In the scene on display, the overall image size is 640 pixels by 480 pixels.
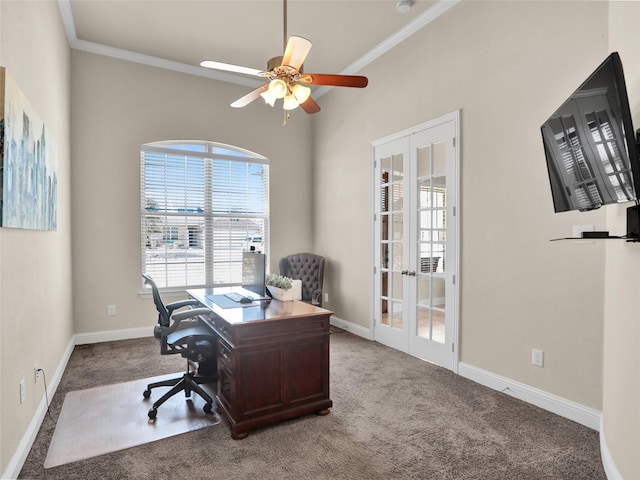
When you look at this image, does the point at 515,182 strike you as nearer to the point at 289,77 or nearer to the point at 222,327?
the point at 289,77

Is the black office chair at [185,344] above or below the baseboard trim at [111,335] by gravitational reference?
above

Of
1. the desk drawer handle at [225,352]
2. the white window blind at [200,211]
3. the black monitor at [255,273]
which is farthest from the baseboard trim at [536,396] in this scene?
the white window blind at [200,211]

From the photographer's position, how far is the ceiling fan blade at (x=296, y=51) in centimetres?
234

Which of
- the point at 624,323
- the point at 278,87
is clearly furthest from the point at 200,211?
the point at 624,323

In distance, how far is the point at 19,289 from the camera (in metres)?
2.22

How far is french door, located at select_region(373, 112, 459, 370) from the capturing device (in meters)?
3.67

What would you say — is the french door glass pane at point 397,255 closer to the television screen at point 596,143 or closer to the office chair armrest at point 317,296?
the office chair armrest at point 317,296

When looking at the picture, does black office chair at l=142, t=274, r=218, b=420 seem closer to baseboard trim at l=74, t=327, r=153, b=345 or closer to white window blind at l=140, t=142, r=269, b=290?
baseboard trim at l=74, t=327, r=153, b=345

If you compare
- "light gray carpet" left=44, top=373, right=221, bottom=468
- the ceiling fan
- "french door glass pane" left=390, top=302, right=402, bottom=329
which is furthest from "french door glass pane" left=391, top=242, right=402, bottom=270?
"light gray carpet" left=44, top=373, right=221, bottom=468

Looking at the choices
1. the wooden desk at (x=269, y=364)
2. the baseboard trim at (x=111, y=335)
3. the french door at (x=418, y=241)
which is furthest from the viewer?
the baseboard trim at (x=111, y=335)

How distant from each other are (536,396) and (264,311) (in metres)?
2.16

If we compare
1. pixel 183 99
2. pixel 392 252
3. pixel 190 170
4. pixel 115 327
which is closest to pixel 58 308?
pixel 115 327

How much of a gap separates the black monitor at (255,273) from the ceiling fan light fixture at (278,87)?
4.01ft

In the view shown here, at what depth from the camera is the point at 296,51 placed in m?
2.44
